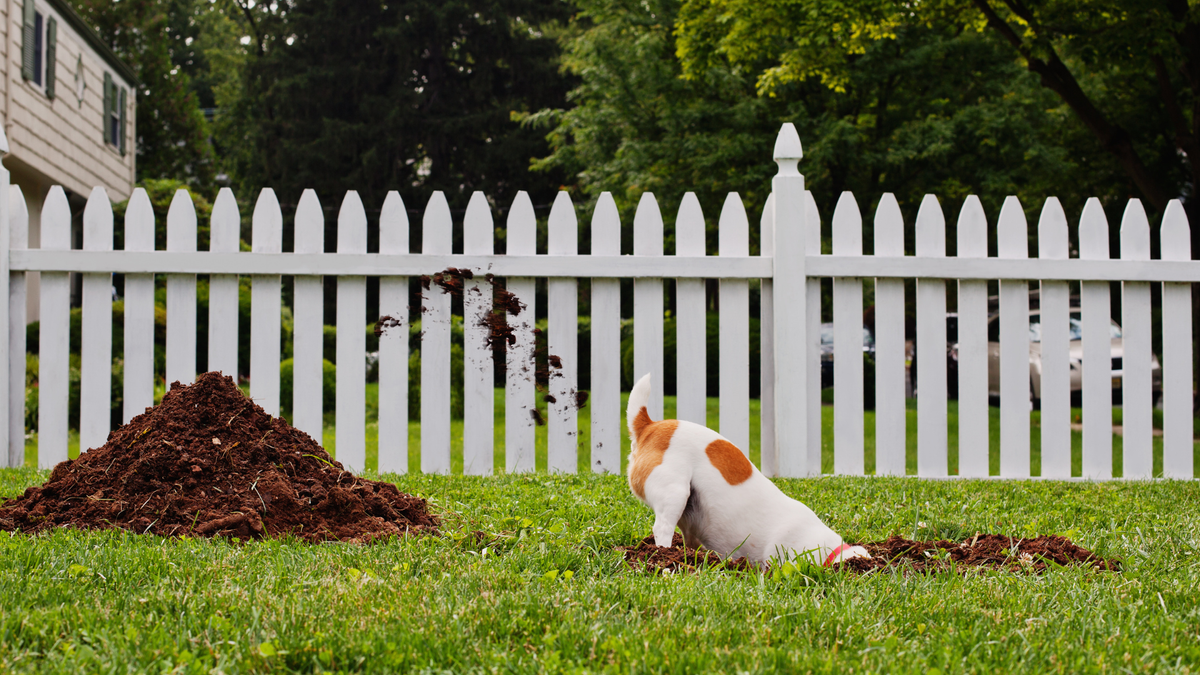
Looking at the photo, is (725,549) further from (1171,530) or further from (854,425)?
(854,425)

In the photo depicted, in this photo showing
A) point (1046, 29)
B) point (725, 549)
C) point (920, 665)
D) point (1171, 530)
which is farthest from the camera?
point (1046, 29)

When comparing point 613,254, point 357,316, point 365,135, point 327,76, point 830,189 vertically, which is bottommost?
point 357,316

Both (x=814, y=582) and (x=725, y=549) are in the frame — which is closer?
(x=814, y=582)

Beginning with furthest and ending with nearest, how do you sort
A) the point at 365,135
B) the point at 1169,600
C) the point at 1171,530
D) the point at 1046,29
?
the point at 365,135, the point at 1046,29, the point at 1171,530, the point at 1169,600

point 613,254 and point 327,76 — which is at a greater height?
point 327,76

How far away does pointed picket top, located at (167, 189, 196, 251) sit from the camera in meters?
4.50

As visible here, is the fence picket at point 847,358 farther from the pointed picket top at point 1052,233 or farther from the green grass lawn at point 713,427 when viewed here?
the pointed picket top at point 1052,233

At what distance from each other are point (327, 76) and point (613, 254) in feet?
77.0

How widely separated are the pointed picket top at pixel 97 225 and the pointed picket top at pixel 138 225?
0.10 meters

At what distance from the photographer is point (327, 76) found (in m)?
25.4

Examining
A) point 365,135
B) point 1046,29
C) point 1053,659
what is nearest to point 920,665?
point 1053,659

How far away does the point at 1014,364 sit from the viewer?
473 cm

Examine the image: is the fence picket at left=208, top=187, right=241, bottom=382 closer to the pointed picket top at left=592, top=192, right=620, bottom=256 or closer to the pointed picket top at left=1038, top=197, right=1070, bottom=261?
the pointed picket top at left=592, top=192, right=620, bottom=256

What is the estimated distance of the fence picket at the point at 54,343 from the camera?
14.8ft
